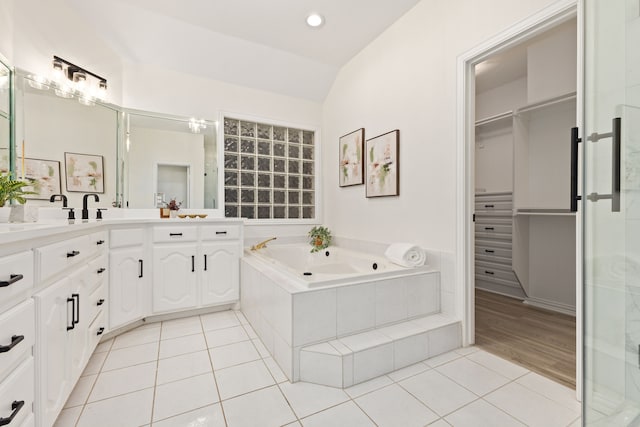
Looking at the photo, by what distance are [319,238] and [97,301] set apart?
218 centimetres

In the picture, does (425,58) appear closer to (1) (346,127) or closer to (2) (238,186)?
(1) (346,127)

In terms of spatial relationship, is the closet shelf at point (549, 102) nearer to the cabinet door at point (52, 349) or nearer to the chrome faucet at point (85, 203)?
the cabinet door at point (52, 349)

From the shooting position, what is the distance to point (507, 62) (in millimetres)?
3070

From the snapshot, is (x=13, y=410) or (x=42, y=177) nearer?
(x=13, y=410)

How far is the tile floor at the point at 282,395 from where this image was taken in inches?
51.0

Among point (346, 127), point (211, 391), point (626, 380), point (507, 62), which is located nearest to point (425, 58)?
point (346, 127)

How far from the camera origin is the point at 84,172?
235cm

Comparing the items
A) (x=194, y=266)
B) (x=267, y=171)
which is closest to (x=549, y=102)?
(x=267, y=171)

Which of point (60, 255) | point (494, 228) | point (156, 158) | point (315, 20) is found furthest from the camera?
point (494, 228)

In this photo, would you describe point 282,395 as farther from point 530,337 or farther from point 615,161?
point 530,337

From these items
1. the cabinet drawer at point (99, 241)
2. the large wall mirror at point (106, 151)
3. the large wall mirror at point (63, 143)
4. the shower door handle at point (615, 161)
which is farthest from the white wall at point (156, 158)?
the shower door handle at point (615, 161)

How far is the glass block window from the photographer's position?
329 cm

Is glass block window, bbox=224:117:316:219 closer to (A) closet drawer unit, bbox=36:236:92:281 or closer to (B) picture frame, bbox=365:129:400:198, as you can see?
(B) picture frame, bbox=365:129:400:198

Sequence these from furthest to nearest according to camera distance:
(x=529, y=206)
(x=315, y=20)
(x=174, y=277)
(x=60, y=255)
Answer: (x=529, y=206), (x=315, y=20), (x=174, y=277), (x=60, y=255)
